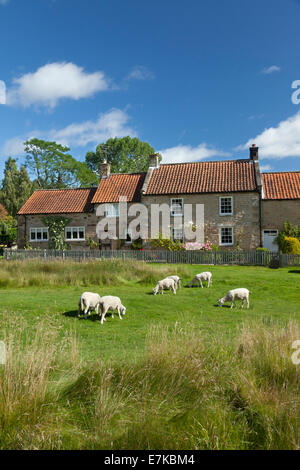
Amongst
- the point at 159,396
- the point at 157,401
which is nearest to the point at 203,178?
the point at 159,396

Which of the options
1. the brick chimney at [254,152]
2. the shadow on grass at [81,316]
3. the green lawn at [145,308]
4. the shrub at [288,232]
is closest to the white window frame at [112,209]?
the brick chimney at [254,152]

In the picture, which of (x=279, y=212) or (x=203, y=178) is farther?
(x=203, y=178)

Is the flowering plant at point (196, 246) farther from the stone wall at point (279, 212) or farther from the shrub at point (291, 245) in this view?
the shrub at point (291, 245)

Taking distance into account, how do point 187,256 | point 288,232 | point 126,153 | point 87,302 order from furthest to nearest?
point 126,153, point 288,232, point 187,256, point 87,302

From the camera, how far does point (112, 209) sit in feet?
117

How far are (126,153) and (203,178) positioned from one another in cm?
3346

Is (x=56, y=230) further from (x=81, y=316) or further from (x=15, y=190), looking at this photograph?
(x=81, y=316)

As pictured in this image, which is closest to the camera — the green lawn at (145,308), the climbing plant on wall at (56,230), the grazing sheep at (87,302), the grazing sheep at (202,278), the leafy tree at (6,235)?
the green lawn at (145,308)

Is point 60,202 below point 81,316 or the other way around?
the other way around

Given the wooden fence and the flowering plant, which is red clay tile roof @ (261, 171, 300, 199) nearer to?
the flowering plant

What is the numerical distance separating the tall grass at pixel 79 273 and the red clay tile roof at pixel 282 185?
16282mm

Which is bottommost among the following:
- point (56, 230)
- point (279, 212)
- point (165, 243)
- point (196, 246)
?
point (196, 246)

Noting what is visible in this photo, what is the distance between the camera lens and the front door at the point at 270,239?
31.9 meters
